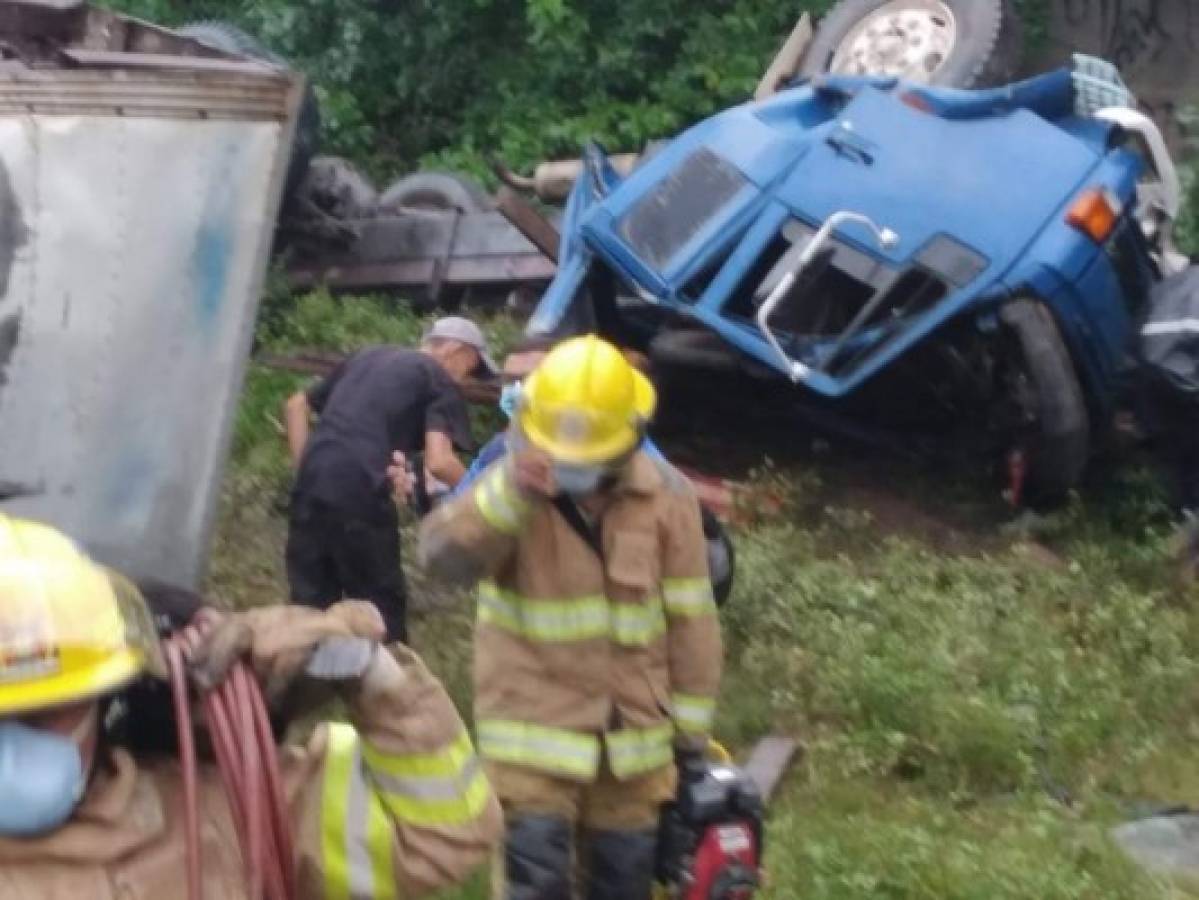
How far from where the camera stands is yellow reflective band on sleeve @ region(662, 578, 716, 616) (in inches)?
187

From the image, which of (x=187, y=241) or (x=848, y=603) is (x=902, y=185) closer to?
(x=848, y=603)

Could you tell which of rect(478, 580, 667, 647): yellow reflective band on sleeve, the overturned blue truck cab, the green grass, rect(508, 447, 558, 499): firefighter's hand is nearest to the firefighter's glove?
rect(508, 447, 558, 499): firefighter's hand

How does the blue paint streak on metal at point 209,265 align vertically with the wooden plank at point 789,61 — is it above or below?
above

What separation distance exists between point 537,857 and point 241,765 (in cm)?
224

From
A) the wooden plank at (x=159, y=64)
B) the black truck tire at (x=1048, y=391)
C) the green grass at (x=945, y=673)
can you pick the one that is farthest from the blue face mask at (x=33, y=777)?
the black truck tire at (x=1048, y=391)

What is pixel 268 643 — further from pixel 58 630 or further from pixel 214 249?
pixel 214 249

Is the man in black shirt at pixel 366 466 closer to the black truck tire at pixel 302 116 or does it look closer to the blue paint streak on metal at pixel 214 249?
the blue paint streak on metal at pixel 214 249

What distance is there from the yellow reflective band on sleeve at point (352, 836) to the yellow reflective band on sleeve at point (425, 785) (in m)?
0.02

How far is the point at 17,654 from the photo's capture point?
238 centimetres

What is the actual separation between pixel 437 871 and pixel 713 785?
212 cm

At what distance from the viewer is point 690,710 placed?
479cm

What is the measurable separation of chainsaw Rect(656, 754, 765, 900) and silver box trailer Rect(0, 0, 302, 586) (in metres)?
1.16

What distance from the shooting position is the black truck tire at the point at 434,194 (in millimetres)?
11930

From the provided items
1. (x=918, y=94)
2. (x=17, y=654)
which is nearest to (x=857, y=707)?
(x=918, y=94)
